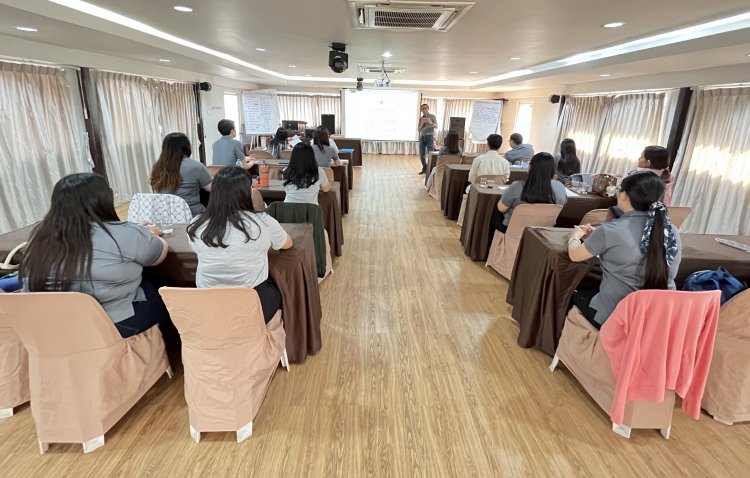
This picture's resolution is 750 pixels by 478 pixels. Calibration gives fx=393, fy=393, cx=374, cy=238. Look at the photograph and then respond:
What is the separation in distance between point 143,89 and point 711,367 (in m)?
7.85

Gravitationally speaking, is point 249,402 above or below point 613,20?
below

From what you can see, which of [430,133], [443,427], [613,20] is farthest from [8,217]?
[430,133]

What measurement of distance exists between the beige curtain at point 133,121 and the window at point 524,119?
8397 millimetres

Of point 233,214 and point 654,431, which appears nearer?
point 233,214

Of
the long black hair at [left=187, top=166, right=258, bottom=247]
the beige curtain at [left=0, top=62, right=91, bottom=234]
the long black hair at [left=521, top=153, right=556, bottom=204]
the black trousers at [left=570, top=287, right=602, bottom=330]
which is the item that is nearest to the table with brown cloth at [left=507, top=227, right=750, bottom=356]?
the black trousers at [left=570, top=287, right=602, bottom=330]

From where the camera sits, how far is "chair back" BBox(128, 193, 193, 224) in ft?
8.64

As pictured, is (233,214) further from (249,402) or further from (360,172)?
(360,172)

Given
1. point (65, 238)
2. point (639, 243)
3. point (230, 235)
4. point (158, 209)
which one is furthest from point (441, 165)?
point (65, 238)

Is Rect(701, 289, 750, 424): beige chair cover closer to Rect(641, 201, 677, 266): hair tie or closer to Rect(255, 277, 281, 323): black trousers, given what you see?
Rect(641, 201, 677, 266): hair tie

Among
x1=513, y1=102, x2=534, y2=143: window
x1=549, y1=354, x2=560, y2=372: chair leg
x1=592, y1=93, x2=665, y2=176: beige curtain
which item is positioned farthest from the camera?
x1=513, y1=102, x2=534, y2=143: window

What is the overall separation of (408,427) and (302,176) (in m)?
2.16

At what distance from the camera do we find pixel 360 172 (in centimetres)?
934

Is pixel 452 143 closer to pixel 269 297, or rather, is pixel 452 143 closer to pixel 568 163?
pixel 568 163

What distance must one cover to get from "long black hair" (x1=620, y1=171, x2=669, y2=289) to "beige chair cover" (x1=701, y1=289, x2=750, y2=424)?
0.33 meters
